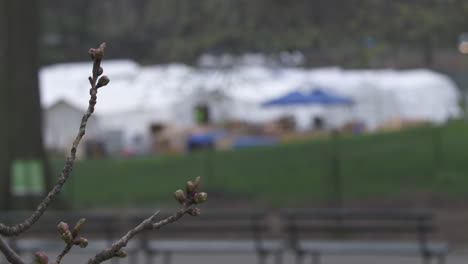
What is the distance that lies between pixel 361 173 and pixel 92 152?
10.6 metres

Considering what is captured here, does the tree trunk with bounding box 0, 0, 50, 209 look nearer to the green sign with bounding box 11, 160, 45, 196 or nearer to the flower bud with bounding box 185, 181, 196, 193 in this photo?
the green sign with bounding box 11, 160, 45, 196

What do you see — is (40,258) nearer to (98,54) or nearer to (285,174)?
(98,54)

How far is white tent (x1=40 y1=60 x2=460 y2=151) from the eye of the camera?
2653 centimetres

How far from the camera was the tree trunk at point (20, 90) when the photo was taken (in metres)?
16.1

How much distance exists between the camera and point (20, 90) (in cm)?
1614

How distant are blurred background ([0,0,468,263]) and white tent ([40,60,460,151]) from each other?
0.21 ft

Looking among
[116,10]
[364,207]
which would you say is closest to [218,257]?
[364,207]

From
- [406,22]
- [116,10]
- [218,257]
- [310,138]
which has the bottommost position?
[218,257]

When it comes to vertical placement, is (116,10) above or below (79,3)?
below

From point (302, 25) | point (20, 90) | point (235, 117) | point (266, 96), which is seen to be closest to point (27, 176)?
point (20, 90)

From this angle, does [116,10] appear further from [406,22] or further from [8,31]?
[406,22]

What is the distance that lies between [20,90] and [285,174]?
5.15m

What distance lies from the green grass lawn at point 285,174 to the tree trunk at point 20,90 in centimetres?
239

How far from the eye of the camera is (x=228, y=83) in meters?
18.2
